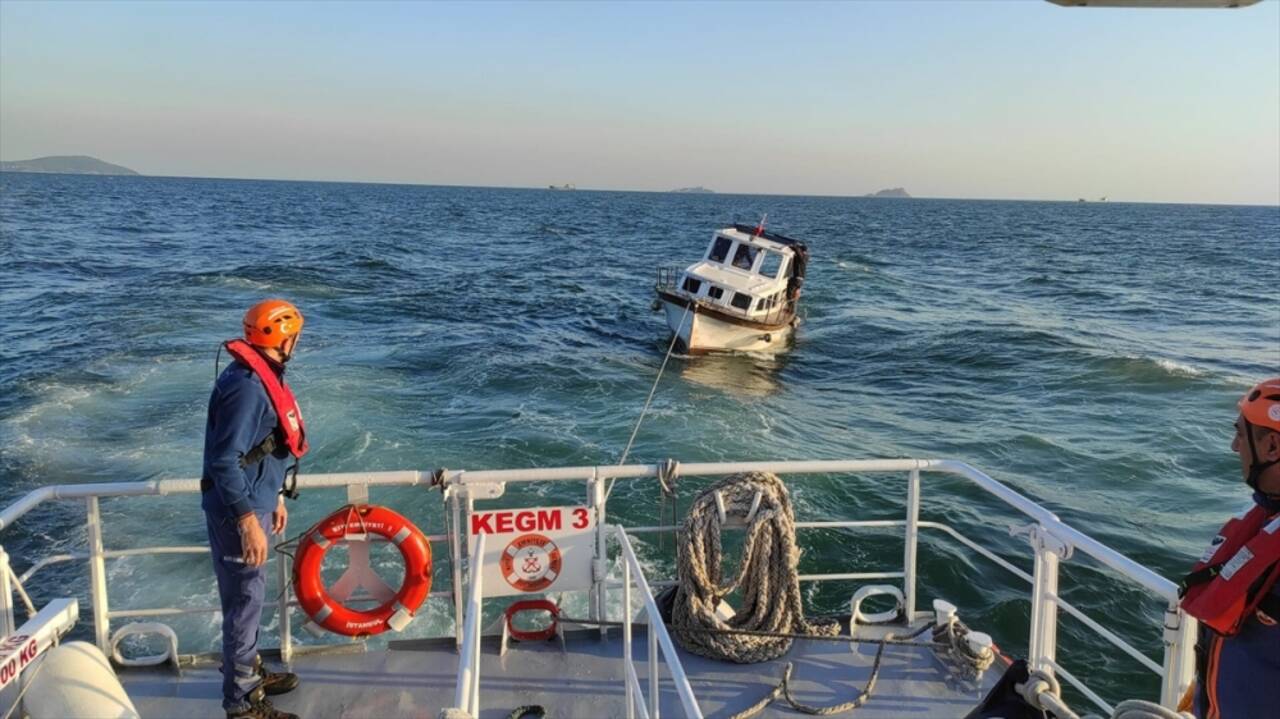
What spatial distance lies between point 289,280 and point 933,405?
69.4ft

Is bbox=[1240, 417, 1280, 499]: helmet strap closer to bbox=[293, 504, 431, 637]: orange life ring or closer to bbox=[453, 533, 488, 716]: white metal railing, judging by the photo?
bbox=[453, 533, 488, 716]: white metal railing

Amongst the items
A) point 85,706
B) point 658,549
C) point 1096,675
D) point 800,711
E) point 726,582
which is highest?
point 85,706

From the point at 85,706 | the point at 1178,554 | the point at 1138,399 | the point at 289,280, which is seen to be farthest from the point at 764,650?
the point at 289,280

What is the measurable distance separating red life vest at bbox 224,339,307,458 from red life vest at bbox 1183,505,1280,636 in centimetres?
300

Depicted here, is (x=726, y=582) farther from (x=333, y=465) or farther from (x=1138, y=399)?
(x=1138, y=399)

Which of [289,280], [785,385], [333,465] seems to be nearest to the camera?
[333,465]

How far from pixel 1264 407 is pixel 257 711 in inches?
145

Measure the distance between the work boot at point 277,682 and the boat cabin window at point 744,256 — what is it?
19833 mm

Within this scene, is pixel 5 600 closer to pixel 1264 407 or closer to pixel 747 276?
pixel 1264 407

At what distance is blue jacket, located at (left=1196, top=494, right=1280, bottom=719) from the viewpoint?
6.82 ft

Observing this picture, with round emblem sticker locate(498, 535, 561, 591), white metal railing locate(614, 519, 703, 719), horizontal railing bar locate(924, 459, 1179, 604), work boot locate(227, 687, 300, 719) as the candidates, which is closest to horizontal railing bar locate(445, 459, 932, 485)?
horizontal railing bar locate(924, 459, 1179, 604)

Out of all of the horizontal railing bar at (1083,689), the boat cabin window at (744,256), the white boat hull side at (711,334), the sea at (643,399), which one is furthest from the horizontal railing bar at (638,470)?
the boat cabin window at (744,256)

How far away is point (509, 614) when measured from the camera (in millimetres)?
4047

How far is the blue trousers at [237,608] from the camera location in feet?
10.7
